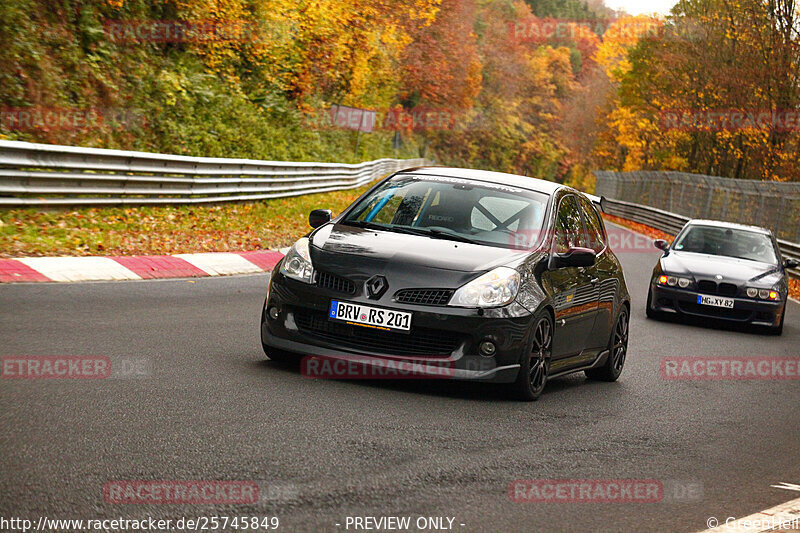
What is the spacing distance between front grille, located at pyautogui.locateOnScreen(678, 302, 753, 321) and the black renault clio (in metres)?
7.22

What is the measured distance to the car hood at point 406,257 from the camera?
7.48 meters

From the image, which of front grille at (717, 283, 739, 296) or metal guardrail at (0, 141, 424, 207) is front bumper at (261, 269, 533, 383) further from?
front grille at (717, 283, 739, 296)

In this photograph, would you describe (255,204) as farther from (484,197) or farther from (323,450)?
(323,450)

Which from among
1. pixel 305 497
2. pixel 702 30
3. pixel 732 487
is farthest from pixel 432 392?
pixel 702 30

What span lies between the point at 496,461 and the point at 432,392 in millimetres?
1924

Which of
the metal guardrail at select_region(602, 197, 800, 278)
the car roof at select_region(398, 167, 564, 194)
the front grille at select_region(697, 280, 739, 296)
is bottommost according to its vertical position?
the metal guardrail at select_region(602, 197, 800, 278)

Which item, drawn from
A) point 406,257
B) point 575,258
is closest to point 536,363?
point 575,258

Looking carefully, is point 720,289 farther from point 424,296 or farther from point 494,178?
point 424,296

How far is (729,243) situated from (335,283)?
37.5ft

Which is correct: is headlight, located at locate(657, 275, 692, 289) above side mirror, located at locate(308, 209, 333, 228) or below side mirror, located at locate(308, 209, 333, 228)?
below

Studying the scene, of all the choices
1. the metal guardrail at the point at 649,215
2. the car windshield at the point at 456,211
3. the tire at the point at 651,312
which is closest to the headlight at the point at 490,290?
the car windshield at the point at 456,211

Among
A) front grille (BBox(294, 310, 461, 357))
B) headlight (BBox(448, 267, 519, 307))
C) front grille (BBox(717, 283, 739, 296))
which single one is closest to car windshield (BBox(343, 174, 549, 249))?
headlight (BBox(448, 267, 519, 307))

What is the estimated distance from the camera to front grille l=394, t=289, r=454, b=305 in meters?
7.38

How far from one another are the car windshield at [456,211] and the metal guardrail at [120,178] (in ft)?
24.9
